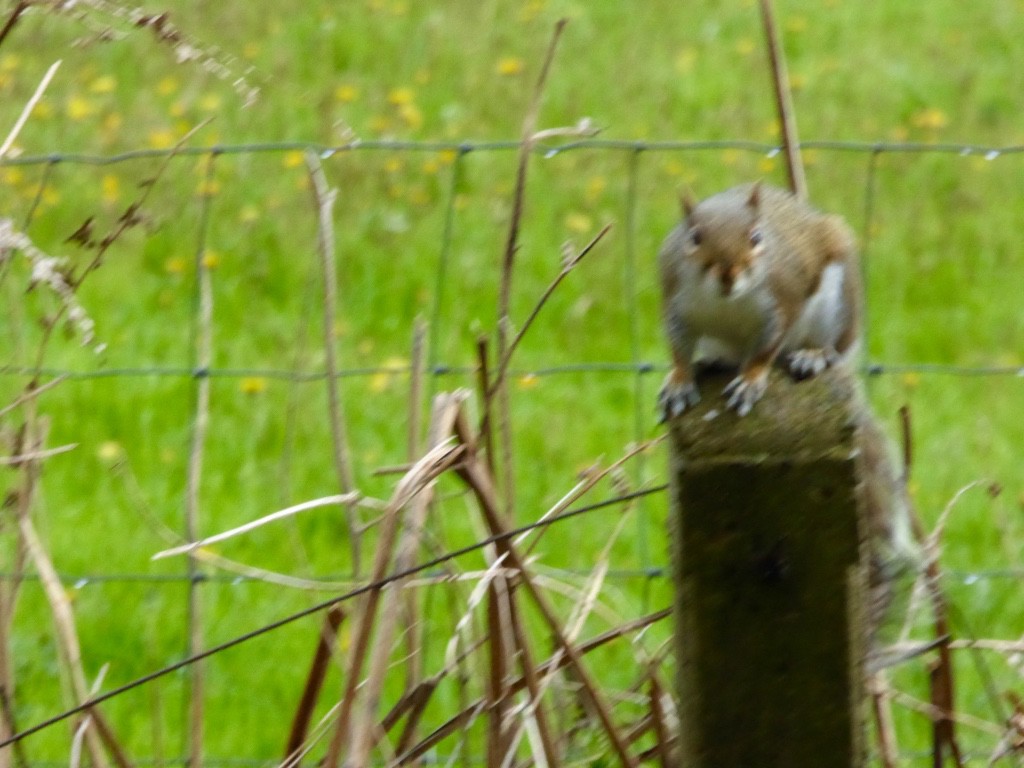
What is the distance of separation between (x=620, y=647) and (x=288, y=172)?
3439 millimetres

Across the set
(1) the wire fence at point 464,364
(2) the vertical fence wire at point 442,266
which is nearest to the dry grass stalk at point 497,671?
(1) the wire fence at point 464,364

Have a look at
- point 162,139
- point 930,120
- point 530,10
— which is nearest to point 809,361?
point 930,120

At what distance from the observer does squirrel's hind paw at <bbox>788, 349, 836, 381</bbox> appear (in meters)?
2.02

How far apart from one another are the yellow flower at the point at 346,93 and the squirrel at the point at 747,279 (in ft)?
16.7

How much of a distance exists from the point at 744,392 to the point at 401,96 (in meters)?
5.99

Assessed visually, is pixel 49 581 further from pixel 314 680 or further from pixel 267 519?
pixel 267 519

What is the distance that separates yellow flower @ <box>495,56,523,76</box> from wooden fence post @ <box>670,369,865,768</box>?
6210 mm

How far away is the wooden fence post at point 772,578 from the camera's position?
1.61 meters

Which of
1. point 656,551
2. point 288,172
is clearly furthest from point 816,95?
point 656,551

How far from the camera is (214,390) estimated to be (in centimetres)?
518

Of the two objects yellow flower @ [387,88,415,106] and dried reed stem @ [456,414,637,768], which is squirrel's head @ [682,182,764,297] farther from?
yellow flower @ [387,88,415,106]

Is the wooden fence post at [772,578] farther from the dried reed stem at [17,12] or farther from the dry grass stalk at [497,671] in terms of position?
the dried reed stem at [17,12]

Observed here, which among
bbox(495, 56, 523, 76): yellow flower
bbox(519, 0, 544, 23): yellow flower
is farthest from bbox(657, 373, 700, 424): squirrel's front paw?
bbox(519, 0, 544, 23): yellow flower

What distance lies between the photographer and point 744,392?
170 centimetres
